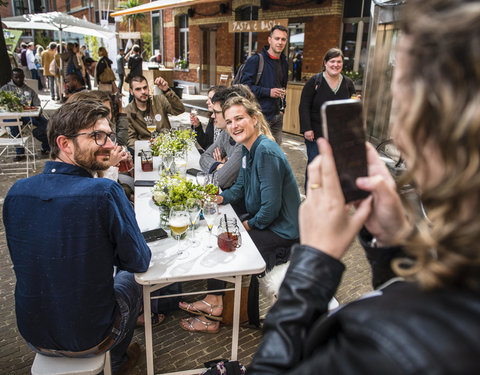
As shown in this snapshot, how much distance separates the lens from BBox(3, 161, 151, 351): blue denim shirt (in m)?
1.62

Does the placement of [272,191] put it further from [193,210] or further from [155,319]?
[155,319]

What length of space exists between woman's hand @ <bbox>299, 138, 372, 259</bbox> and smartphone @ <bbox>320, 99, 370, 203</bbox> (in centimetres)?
3

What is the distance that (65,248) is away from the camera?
164 centimetres

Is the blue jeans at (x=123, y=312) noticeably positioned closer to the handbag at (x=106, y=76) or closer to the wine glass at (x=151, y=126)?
the wine glass at (x=151, y=126)

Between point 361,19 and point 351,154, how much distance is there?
30.6 feet

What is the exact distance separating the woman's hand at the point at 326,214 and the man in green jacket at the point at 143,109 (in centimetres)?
444

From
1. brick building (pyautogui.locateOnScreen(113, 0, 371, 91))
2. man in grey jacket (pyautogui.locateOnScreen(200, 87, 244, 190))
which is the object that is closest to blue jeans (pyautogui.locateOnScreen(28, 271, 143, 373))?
man in grey jacket (pyautogui.locateOnScreen(200, 87, 244, 190))

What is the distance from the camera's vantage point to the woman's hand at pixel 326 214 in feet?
2.50

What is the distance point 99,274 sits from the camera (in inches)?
67.9

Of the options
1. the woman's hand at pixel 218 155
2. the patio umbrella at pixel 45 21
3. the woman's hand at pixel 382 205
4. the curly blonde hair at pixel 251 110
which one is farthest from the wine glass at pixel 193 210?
the patio umbrella at pixel 45 21

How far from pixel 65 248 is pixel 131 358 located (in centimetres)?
117

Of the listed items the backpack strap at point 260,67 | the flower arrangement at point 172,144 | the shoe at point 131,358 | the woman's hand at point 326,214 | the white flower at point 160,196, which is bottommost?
the shoe at point 131,358

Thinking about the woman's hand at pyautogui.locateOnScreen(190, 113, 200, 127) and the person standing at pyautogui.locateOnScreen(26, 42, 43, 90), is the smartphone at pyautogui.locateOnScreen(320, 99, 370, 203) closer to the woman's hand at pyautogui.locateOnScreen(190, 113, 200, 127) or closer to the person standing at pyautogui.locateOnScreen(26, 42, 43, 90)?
the woman's hand at pyautogui.locateOnScreen(190, 113, 200, 127)

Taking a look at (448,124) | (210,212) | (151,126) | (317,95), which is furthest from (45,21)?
(448,124)
